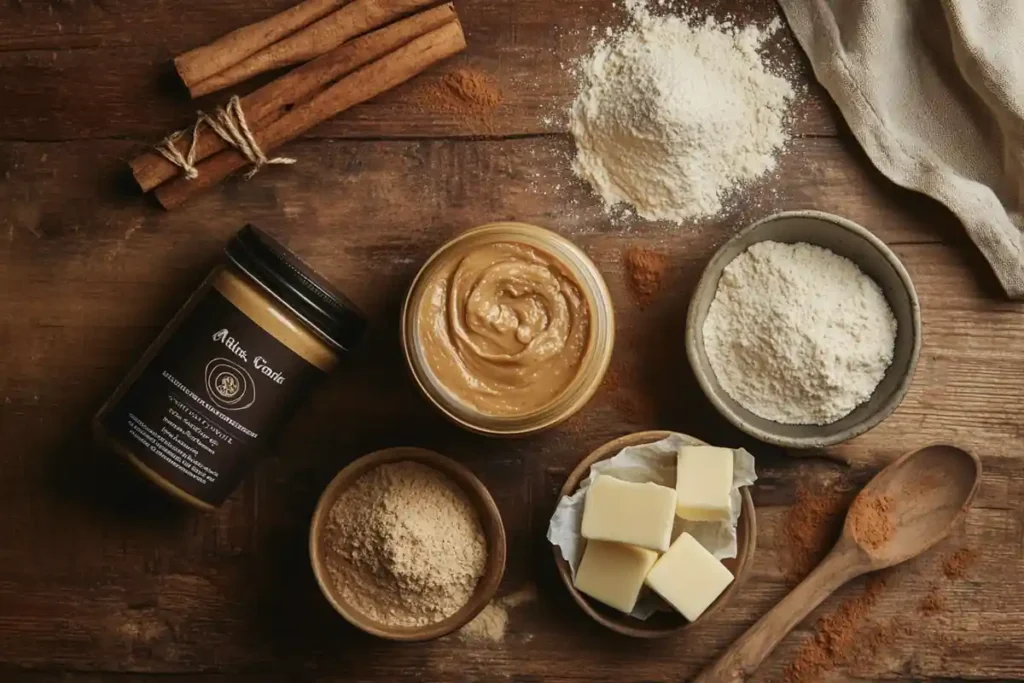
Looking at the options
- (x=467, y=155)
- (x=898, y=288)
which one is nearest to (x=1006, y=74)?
(x=898, y=288)

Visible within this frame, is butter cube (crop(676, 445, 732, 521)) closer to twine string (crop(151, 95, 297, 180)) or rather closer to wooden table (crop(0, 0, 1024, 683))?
wooden table (crop(0, 0, 1024, 683))

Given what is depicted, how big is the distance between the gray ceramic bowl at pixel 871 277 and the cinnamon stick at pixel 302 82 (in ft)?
1.79

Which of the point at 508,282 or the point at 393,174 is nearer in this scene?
the point at 508,282

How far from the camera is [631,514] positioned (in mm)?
1321

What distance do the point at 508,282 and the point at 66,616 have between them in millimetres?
854

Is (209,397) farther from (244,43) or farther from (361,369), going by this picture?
(244,43)

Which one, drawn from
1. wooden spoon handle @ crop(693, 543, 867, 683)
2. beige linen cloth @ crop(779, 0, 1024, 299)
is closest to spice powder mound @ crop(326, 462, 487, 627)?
wooden spoon handle @ crop(693, 543, 867, 683)

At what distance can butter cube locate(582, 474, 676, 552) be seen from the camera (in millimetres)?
1311

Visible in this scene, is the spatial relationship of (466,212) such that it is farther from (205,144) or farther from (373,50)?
(205,144)

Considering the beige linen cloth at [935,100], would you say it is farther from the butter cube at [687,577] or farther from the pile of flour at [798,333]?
the butter cube at [687,577]

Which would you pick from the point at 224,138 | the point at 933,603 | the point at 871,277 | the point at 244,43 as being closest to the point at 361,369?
the point at 224,138

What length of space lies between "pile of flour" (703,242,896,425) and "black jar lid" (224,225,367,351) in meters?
0.51

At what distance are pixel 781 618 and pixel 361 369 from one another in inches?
27.9

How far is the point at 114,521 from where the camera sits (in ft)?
4.88
